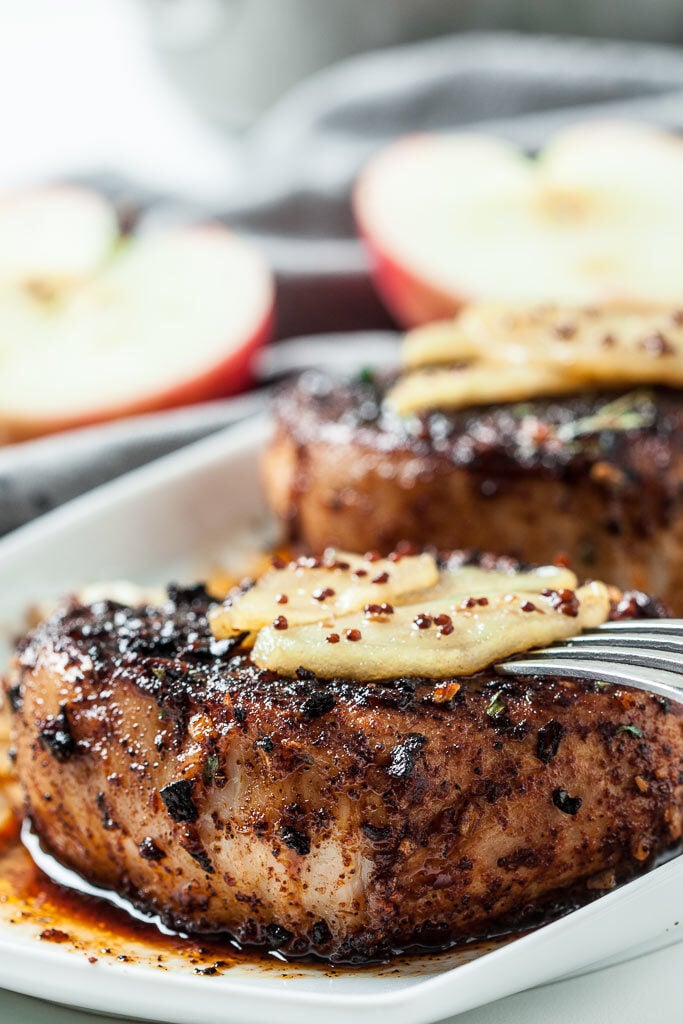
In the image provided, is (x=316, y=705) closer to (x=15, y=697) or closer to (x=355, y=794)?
(x=355, y=794)

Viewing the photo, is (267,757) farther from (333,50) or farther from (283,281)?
(333,50)

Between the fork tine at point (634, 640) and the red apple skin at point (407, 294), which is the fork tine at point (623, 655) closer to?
the fork tine at point (634, 640)

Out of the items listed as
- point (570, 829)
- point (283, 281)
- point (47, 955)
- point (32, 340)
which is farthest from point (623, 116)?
point (47, 955)

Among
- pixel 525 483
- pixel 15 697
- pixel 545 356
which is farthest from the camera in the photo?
pixel 545 356

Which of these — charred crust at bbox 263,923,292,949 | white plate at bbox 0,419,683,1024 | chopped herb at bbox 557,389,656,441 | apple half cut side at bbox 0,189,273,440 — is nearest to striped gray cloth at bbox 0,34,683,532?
apple half cut side at bbox 0,189,273,440

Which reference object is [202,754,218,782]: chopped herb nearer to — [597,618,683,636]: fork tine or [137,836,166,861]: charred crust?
[137,836,166,861]: charred crust

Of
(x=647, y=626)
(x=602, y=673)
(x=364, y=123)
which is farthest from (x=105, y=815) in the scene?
(x=364, y=123)
